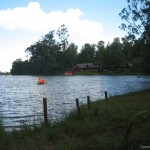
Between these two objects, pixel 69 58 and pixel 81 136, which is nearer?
pixel 81 136

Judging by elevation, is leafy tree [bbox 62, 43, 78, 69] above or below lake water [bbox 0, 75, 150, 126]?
above

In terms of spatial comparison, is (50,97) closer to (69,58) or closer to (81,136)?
(81,136)

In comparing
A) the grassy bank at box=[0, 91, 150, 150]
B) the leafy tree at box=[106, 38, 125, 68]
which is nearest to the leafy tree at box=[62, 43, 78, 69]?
the leafy tree at box=[106, 38, 125, 68]

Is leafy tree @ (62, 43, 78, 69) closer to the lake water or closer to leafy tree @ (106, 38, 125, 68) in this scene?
leafy tree @ (106, 38, 125, 68)

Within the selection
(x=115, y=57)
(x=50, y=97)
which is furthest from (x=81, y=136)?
(x=115, y=57)

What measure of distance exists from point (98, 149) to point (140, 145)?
2.35 metres

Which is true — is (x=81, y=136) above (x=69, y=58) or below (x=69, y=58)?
below

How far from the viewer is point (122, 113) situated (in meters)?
17.8

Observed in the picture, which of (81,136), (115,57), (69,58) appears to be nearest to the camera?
(81,136)

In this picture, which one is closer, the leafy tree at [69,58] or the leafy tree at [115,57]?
the leafy tree at [115,57]

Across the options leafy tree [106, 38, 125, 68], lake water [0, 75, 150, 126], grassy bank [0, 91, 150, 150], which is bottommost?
lake water [0, 75, 150, 126]

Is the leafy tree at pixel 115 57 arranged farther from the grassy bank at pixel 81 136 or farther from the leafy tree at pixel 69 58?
the grassy bank at pixel 81 136

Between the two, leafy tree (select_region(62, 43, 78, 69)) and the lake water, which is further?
leafy tree (select_region(62, 43, 78, 69))

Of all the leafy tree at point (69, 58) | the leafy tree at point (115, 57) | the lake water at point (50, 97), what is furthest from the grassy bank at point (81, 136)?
the leafy tree at point (69, 58)
